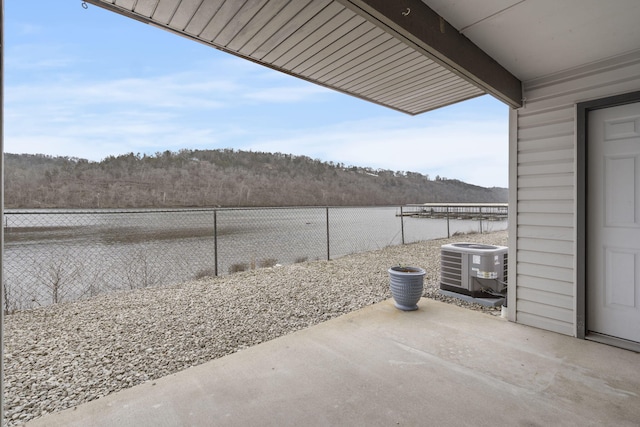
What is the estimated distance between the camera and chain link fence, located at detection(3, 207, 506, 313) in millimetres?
3934

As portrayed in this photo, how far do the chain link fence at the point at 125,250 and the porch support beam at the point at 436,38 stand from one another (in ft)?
11.7

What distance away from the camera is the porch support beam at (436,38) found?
152 centimetres

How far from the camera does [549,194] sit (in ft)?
8.86

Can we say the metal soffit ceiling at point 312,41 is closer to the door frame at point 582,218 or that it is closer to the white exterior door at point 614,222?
the door frame at point 582,218

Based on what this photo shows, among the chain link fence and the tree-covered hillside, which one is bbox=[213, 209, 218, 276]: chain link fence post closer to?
the chain link fence

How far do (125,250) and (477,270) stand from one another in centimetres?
590

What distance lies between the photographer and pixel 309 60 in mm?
2508

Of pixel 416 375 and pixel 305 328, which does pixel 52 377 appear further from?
pixel 416 375

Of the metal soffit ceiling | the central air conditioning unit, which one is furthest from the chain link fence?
the central air conditioning unit

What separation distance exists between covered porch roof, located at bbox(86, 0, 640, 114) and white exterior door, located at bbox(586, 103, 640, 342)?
0.59 metres

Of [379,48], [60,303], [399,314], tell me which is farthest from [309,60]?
[60,303]

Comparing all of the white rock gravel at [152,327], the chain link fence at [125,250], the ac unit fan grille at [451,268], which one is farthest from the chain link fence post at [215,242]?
the ac unit fan grille at [451,268]

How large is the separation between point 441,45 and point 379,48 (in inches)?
22.9

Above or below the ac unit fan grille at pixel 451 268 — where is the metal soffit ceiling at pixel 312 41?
above
